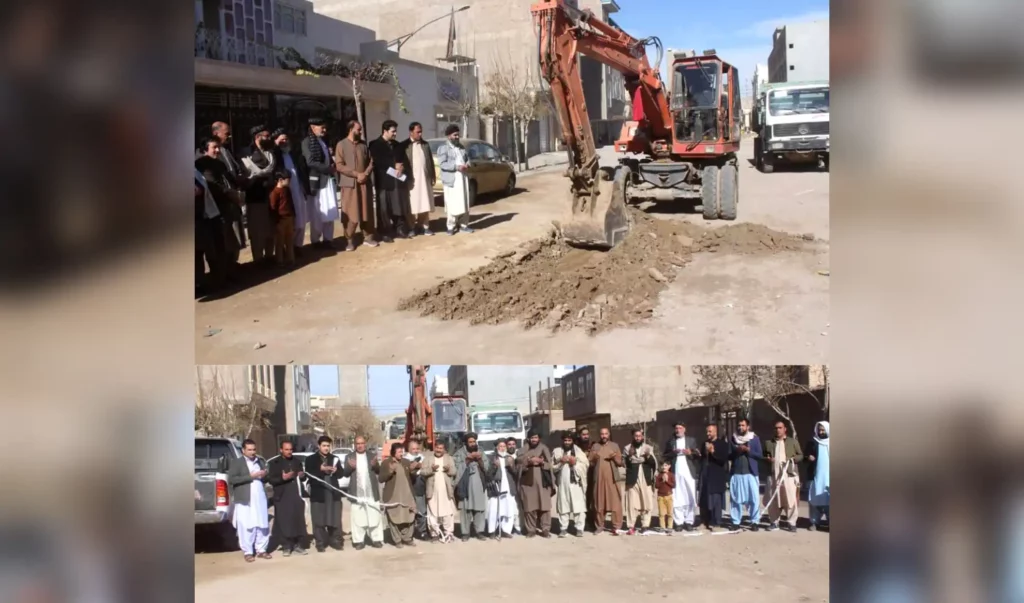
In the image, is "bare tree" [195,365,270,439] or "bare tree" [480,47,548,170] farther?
"bare tree" [480,47,548,170]

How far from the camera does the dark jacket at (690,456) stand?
13.2 feet

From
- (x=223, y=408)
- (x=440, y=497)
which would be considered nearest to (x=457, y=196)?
(x=223, y=408)

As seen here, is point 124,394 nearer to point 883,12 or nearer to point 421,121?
point 421,121

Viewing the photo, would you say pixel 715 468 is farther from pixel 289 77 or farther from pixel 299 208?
pixel 289 77

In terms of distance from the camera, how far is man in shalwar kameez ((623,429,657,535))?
4.05 meters

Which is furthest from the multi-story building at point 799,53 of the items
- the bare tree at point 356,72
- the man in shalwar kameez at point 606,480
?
the man in shalwar kameez at point 606,480

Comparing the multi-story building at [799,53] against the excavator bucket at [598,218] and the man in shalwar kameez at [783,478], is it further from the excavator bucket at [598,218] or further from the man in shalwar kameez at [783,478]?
the man in shalwar kameez at [783,478]

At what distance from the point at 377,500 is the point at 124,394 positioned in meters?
1.50

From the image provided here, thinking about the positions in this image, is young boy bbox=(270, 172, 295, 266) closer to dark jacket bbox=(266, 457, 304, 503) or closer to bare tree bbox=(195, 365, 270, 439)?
bare tree bbox=(195, 365, 270, 439)

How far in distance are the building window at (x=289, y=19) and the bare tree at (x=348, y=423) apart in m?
1.72

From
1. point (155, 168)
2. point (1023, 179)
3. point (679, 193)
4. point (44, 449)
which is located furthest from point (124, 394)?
point (1023, 179)

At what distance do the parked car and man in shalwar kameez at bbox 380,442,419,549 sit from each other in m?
1.42

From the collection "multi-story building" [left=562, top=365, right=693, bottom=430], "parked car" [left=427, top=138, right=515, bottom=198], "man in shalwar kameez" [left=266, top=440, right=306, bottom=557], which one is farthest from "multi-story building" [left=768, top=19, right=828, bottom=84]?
"man in shalwar kameez" [left=266, top=440, right=306, bottom=557]

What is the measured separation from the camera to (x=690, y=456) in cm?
407
